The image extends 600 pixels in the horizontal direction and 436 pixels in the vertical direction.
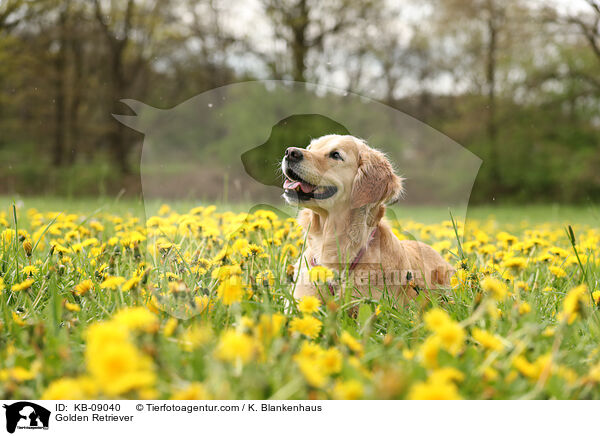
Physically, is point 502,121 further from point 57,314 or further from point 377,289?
point 57,314

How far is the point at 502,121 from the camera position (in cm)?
1132

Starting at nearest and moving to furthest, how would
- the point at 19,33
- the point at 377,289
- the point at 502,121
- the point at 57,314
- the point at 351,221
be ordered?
the point at 57,314, the point at 377,289, the point at 351,221, the point at 19,33, the point at 502,121

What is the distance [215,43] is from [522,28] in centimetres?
1153

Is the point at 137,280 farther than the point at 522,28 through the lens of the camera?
No

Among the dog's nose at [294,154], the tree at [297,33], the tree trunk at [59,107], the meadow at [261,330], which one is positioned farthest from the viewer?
the tree trunk at [59,107]

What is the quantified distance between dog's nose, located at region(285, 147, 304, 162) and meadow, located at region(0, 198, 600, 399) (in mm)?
469

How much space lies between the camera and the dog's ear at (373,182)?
8.14 feet

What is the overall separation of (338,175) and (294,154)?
0.29m

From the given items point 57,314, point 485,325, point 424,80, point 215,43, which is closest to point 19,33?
point 215,43

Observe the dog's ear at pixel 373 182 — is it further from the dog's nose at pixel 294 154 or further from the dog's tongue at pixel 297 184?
the dog's nose at pixel 294 154
